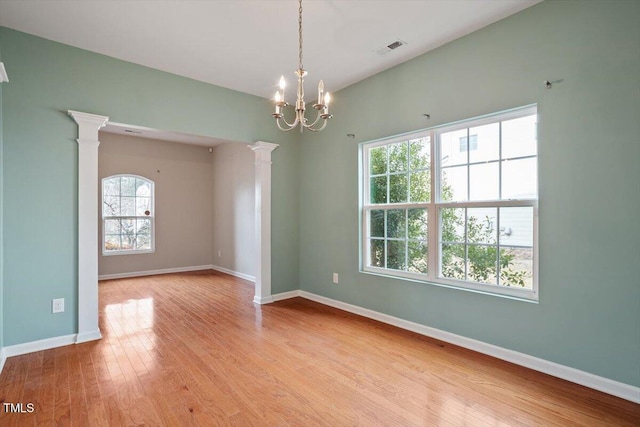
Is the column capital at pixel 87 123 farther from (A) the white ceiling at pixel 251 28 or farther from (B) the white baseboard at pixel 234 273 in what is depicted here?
(B) the white baseboard at pixel 234 273

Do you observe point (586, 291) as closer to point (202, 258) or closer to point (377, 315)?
point (377, 315)

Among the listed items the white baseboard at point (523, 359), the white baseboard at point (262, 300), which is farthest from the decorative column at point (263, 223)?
the white baseboard at point (523, 359)

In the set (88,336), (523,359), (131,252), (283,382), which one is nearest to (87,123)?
(88,336)

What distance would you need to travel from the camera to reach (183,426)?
1.90 m

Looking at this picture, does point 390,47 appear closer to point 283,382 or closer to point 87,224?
point 283,382

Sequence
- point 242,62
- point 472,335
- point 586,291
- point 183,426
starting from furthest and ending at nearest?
1. point 242,62
2. point 472,335
3. point 586,291
4. point 183,426

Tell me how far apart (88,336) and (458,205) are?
12.6 ft

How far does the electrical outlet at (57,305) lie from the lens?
3064 millimetres

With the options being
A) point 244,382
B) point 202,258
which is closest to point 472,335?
point 244,382

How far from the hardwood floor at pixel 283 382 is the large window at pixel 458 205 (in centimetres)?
73

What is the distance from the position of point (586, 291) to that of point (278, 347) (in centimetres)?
251

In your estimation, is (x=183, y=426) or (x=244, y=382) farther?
(x=244, y=382)

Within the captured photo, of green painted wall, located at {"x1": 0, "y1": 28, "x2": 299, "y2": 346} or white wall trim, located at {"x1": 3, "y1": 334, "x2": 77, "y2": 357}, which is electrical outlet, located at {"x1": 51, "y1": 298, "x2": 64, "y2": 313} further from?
white wall trim, located at {"x1": 3, "y1": 334, "x2": 77, "y2": 357}

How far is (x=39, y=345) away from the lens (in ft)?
9.77
